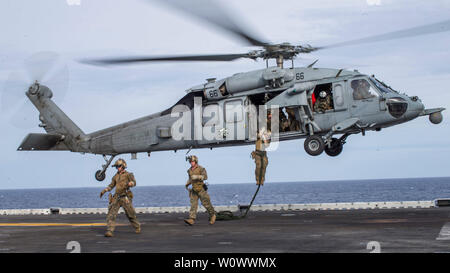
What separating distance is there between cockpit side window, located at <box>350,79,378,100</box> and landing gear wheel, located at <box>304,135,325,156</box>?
80.5 inches

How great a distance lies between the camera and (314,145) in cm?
2091

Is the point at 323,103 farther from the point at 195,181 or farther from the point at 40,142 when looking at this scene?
the point at 40,142

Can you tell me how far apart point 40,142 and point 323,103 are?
1381cm

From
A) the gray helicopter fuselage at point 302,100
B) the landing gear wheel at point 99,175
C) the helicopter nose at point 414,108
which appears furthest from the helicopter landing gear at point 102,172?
the helicopter nose at point 414,108

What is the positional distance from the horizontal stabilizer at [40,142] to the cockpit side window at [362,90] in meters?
14.5

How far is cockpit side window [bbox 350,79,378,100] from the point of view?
20594 millimetres

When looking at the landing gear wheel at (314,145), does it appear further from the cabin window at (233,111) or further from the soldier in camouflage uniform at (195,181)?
the soldier in camouflage uniform at (195,181)

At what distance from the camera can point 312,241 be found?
10.7m

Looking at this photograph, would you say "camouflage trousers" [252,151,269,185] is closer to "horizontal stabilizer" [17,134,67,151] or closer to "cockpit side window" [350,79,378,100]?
"cockpit side window" [350,79,378,100]

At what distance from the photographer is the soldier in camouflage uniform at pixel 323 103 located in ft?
69.1

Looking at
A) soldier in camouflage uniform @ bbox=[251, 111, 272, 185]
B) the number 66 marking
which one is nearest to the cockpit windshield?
soldier in camouflage uniform @ bbox=[251, 111, 272, 185]

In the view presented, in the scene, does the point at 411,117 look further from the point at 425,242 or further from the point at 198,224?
the point at 425,242

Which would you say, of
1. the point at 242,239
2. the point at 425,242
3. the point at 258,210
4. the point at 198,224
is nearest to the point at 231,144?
the point at 258,210
